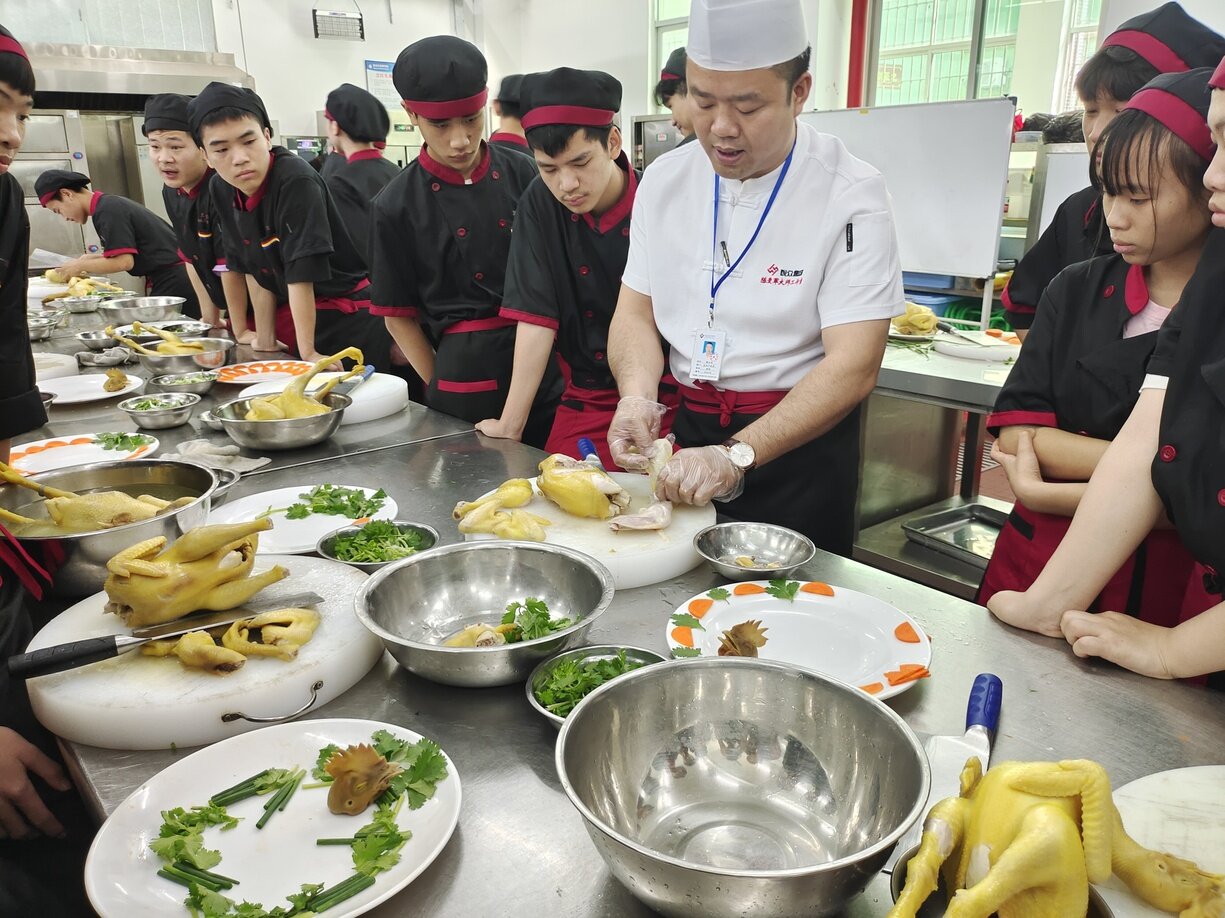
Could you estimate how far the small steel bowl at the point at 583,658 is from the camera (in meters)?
1.26

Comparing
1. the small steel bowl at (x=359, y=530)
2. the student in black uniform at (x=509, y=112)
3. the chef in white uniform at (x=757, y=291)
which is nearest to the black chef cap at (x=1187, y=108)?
the chef in white uniform at (x=757, y=291)

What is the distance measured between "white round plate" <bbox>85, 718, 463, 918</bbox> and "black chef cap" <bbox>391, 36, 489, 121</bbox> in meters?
2.46

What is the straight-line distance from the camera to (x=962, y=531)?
4230 mm

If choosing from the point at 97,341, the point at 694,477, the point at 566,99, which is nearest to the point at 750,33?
the point at 566,99

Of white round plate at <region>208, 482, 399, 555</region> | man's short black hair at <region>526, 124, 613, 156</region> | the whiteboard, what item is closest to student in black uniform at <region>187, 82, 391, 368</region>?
man's short black hair at <region>526, 124, 613, 156</region>

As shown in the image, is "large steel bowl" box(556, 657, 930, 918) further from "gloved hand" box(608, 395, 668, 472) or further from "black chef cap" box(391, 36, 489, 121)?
"black chef cap" box(391, 36, 489, 121)

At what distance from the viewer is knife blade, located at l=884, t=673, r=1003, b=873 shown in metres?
0.98

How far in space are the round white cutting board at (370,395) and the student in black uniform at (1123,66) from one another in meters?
2.12

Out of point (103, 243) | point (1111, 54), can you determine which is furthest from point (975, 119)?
point (103, 243)

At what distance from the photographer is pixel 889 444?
430 cm

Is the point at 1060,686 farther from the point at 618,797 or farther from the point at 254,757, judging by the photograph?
Result: the point at 254,757

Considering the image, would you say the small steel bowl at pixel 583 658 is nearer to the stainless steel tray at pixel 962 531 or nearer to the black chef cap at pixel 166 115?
the stainless steel tray at pixel 962 531

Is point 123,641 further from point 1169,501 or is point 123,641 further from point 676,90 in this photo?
point 676,90

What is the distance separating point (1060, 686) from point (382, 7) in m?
12.3
